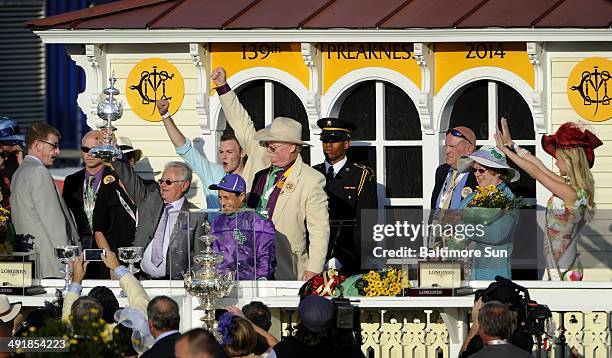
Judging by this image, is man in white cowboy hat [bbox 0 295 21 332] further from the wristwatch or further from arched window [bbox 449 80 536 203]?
arched window [bbox 449 80 536 203]

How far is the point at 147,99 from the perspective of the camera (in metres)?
17.8

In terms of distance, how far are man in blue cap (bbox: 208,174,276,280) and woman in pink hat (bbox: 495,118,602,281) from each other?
195 centimetres

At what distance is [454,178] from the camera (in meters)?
15.6

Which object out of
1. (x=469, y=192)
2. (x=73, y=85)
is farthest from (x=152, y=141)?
(x=73, y=85)

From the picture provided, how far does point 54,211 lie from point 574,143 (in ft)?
13.9

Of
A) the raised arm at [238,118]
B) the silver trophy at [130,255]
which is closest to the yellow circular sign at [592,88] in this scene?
the raised arm at [238,118]

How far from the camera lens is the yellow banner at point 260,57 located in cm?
1773

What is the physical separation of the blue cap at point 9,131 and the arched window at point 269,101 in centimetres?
218

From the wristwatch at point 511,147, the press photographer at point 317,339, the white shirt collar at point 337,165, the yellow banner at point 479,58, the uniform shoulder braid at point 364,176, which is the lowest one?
the press photographer at point 317,339

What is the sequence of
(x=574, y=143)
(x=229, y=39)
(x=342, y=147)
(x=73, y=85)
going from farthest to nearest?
(x=73, y=85), (x=229, y=39), (x=342, y=147), (x=574, y=143)

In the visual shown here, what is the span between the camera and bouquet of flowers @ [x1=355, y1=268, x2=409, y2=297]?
14281 millimetres

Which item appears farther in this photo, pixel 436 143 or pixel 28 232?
pixel 436 143

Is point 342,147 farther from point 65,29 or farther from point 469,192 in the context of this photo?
point 65,29

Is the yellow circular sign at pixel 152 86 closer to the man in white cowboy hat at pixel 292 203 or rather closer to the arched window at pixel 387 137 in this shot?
the arched window at pixel 387 137
